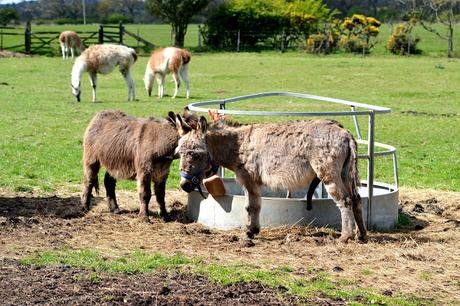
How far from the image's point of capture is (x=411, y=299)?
659 centimetres

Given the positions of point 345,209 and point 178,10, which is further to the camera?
point 178,10

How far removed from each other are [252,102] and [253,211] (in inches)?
657

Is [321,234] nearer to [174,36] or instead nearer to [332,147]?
[332,147]

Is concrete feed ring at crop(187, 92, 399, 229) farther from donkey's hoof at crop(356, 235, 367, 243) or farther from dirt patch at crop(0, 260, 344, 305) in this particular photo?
dirt patch at crop(0, 260, 344, 305)

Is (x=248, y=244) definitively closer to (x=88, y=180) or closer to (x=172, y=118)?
(x=172, y=118)

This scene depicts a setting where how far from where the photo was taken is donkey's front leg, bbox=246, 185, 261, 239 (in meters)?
8.96

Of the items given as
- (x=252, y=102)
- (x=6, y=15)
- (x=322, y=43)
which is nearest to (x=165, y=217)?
(x=252, y=102)

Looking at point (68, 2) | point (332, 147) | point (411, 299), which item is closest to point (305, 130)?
point (332, 147)

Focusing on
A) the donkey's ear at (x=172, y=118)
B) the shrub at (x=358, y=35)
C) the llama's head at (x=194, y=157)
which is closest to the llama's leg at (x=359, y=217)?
the llama's head at (x=194, y=157)

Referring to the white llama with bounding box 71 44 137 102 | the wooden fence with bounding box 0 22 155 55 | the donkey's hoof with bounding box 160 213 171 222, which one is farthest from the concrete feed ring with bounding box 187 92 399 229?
the wooden fence with bounding box 0 22 155 55

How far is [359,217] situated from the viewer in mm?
8797

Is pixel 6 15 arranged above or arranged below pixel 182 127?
above

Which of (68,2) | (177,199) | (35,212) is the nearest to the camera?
(35,212)

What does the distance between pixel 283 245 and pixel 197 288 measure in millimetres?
2031
